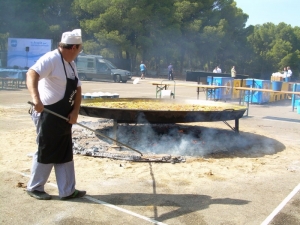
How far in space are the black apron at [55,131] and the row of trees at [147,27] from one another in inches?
1335

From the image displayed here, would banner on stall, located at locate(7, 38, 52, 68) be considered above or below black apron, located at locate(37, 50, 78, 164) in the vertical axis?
above

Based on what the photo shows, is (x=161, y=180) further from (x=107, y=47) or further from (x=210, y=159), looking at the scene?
(x=107, y=47)

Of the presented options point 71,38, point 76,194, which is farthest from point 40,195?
point 71,38

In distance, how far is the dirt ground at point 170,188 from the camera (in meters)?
4.04

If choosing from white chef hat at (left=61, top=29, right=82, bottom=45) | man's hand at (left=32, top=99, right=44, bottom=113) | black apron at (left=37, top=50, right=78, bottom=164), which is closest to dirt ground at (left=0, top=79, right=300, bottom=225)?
black apron at (left=37, top=50, right=78, bottom=164)

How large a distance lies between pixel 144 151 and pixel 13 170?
243 cm

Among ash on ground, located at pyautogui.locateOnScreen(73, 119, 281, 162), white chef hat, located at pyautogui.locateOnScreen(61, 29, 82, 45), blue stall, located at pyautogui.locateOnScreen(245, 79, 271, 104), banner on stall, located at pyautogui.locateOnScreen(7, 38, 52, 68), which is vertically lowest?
ash on ground, located at pyautogui.locateOnScreen(73, 119, 281, 162)

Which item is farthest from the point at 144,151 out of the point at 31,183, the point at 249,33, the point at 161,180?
the point at 249,33

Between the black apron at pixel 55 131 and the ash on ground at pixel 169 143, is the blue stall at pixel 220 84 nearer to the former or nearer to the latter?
the ash on ground at pixel 169 143

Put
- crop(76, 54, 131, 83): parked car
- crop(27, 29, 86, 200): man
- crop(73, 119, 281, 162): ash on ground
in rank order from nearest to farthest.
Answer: crop(27, 29, 86, 200): man
crop(73, 119, 281, 162): ash on ground
crop(76, 54, 131, 83): parked car

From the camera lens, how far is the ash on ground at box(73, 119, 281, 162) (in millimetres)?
6625

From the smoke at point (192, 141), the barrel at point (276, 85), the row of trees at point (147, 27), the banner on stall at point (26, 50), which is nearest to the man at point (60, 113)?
the smoke at point (192, 141)

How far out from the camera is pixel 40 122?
168 inches

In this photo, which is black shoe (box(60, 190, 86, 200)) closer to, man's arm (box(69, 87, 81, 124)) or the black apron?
the black apron
